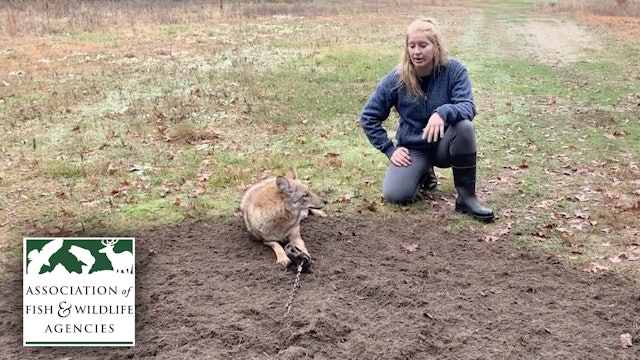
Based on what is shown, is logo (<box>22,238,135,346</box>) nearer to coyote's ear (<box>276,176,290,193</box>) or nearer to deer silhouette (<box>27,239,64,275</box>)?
deer silhouette (<box>27,239,64,275</box>)

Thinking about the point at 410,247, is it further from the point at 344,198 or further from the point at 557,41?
the point at 557,41

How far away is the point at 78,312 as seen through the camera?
320 cm

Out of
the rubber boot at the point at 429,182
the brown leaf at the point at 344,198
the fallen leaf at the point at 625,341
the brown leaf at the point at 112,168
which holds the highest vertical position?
the rubber boot at the point at 429,182

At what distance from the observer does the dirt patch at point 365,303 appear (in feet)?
11.1

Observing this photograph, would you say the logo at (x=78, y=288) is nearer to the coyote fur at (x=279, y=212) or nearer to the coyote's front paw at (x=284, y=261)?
the coyote's front paw at (x=284, y=261)

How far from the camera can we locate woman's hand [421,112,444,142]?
5078 millimetres

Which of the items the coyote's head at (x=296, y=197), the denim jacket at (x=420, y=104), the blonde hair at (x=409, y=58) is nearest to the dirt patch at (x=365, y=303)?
the coyote's head at (x=296, y=197)

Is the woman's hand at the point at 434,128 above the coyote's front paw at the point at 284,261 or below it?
above

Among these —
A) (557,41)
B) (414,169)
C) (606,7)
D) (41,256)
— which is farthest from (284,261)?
(606,7)

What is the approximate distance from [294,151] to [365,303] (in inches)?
160

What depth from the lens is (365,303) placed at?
12.6 feet

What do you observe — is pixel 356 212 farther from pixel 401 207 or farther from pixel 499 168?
pixel 499 168

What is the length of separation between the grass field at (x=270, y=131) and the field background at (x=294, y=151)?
33 millimetres

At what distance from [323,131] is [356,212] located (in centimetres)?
320
